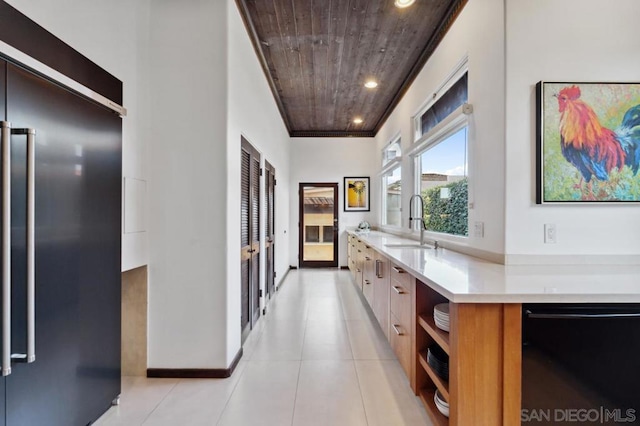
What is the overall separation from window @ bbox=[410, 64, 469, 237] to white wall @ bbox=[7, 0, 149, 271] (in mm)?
2514

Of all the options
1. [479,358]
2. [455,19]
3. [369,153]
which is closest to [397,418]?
[479,358]

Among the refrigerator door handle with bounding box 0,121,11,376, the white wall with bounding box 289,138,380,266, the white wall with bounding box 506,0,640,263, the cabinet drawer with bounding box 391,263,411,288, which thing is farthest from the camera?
the white wall with bounding box 289,138,380,266

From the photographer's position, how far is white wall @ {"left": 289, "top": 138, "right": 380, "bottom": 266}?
23.1ft

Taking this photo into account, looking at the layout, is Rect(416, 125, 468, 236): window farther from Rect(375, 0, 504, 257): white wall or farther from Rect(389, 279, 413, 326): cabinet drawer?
Rect(389, 279, 413, 326): cabinet drawer

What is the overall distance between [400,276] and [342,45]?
2581 millimetres

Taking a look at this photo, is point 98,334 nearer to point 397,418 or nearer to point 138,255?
point 138,255

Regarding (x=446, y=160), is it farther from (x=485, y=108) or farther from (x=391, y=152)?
(x=391, y=152)

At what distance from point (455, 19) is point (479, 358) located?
9.16ft

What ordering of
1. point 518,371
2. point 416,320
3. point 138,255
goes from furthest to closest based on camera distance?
point 138,255, point 416,320, point 518,371

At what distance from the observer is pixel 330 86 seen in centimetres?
457

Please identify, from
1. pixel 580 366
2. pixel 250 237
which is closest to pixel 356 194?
pixel 250 237

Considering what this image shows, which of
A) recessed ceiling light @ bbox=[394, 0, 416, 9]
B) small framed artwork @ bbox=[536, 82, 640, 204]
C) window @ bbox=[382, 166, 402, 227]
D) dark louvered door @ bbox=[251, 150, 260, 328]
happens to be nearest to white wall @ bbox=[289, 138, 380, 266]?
window @ bbox=[382, 166, 402, 227]

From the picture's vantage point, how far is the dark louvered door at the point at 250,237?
2.98 metres

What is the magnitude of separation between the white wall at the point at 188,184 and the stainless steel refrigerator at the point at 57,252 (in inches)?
16.3
